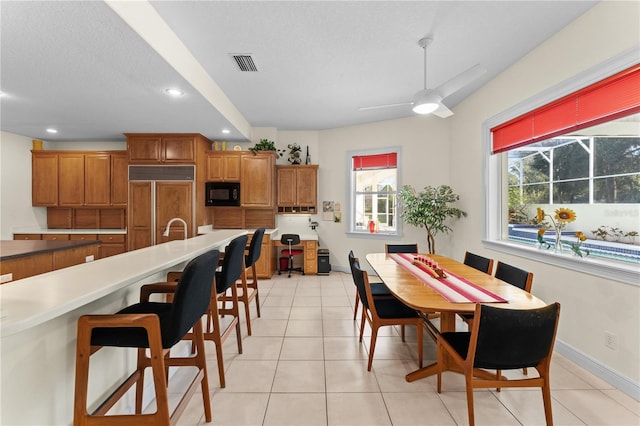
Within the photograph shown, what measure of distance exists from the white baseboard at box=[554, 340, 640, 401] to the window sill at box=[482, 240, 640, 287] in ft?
2.33

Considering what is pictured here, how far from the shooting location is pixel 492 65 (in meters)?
3.23

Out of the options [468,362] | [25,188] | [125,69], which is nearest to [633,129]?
[468,362]

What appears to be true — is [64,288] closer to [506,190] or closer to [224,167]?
[506,190]

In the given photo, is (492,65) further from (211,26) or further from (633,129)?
(211,26)

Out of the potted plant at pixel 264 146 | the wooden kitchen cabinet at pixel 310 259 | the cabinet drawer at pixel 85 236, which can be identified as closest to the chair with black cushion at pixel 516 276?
the wooden kitchen cabinet at pixel 310 259

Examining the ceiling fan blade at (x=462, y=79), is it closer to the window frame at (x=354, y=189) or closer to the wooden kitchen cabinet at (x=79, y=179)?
the window frame at (x=354, y=189)

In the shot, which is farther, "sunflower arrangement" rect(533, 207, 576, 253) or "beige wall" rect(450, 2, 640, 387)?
"sunflower arrangement" rect(533, 207, 576, 253)

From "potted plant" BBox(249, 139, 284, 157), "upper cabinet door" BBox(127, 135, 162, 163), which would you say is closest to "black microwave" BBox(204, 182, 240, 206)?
"potted plant" BBox(249, 139, 284, 157)

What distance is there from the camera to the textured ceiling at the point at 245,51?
223 centimetres

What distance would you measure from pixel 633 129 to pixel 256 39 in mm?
3246

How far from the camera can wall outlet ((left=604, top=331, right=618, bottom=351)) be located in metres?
2.17

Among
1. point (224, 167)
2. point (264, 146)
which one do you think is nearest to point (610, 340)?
point (264, 146)

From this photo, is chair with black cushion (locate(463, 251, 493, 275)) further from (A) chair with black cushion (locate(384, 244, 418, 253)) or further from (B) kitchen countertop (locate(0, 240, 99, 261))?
(B) kitchen countertop (locate(0, 240, 99, 261))

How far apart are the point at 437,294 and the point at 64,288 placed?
6.72 ft
